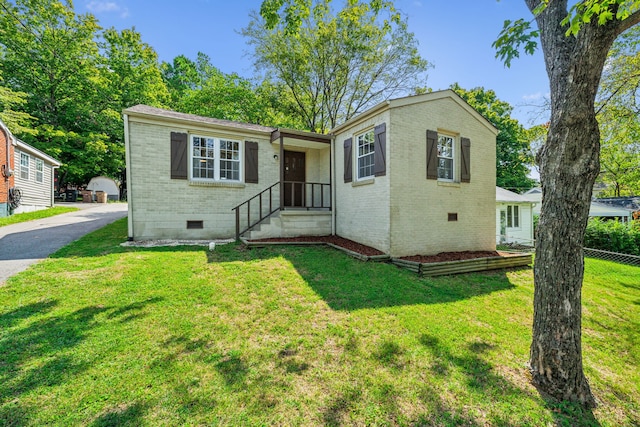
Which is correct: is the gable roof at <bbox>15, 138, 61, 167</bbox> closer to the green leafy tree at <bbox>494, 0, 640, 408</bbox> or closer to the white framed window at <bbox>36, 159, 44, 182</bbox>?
the white framed window at <bbox>36, 159, 44, 182</bbox>

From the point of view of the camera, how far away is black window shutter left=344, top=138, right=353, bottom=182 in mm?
8883

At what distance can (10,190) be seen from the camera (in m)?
11.8

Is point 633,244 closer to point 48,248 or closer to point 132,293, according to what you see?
point 132,293

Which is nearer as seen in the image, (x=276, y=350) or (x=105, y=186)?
(x=276, y=350)

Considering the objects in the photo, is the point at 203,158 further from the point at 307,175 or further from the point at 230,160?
the point at 307,175

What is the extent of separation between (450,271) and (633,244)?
10.8m

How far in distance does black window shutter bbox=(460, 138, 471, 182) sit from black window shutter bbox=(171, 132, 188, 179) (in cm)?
892

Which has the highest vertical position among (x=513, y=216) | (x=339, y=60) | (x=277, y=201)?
(x=339, y=60)

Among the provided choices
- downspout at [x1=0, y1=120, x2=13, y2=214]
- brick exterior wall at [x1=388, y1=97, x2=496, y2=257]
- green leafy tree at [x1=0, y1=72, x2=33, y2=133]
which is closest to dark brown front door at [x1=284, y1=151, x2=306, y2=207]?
brick exterior wall at [x1=388, y1=97, x2=496, y2=257]

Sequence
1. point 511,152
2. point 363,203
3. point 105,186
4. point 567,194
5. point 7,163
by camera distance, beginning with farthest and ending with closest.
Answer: point 511,152, point 105,186, point 7,163, point 363,203, point 567,194

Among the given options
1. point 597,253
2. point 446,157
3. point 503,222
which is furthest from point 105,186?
point 597,253

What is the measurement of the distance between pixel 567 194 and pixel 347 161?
6.75 m

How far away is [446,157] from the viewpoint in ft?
27.5

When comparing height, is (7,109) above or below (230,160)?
above
